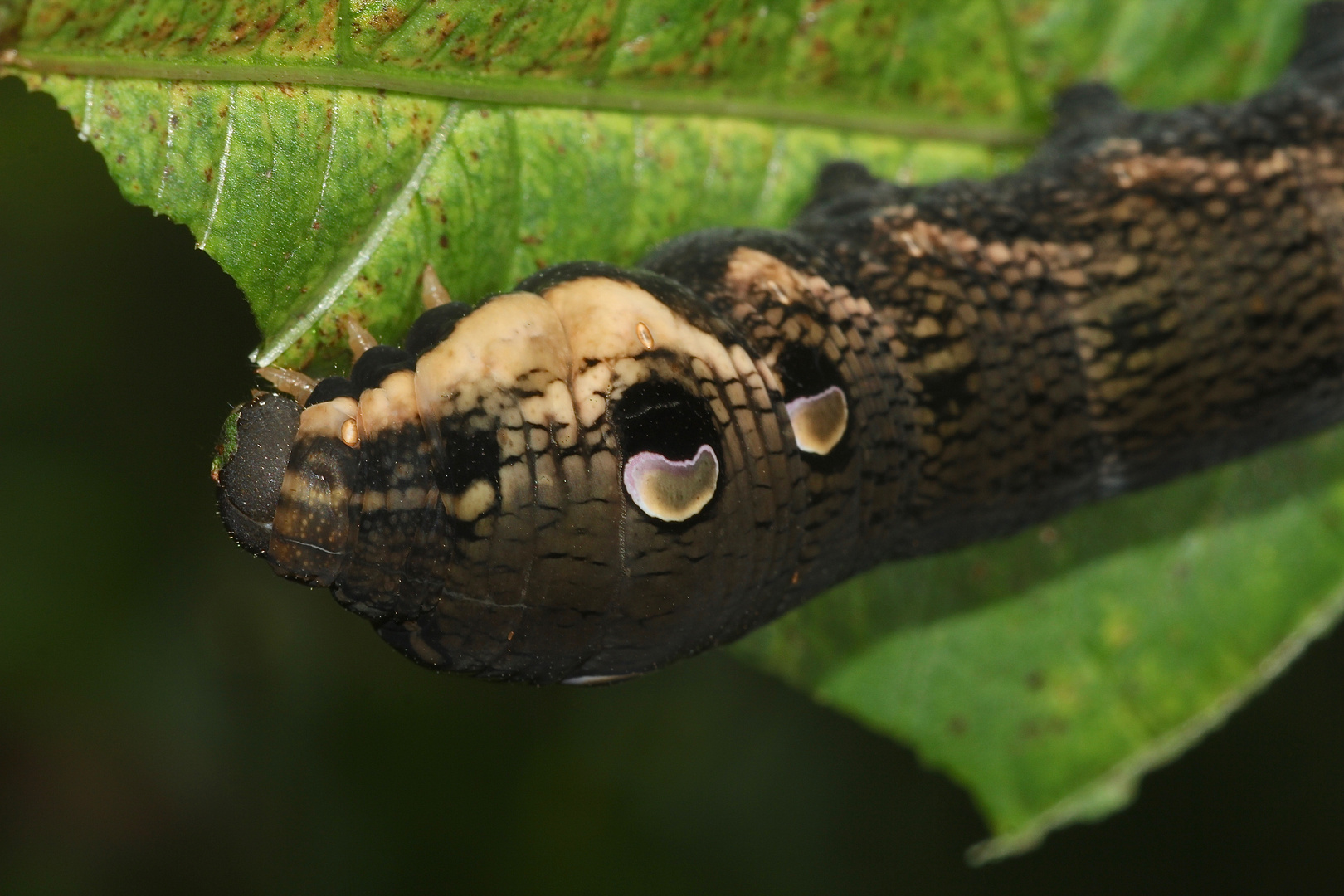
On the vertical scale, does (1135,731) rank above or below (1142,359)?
below

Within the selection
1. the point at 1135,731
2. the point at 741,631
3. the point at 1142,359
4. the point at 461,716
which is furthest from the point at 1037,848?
the point at 741,631

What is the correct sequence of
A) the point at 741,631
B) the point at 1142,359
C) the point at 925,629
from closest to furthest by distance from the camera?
1. the point at 741,631
2. the point at 1142,359
3. the point at 925,629

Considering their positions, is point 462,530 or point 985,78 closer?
point 462,530

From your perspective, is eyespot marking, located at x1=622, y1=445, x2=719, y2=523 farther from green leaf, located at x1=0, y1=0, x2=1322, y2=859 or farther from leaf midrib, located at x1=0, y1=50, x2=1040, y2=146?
leaf midrib, located at x1=0, y1=50, x2=1040, y2=146

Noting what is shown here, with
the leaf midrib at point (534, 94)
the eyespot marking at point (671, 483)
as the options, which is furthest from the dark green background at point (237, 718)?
the eyespot marking at point (671, 483)

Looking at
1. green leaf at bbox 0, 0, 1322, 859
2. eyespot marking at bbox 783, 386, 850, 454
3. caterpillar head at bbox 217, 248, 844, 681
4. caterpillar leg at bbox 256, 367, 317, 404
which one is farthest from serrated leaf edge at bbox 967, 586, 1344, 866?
caterpillar leg at bbox 256, 367, 317, 404

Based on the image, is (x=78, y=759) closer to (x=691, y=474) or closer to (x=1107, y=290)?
(x=691, y=474)
